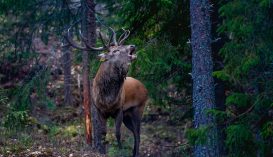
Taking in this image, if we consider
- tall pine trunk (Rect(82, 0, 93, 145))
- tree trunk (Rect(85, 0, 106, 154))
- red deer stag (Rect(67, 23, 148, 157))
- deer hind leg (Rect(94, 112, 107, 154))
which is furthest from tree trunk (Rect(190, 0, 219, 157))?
tall pine trunk (Rect(82, 0, 93, 145))

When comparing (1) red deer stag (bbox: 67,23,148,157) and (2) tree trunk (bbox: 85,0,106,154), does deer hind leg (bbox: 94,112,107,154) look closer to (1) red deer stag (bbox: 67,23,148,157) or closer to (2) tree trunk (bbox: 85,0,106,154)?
(1) red deer stag (bbox: 67,23,148,157)

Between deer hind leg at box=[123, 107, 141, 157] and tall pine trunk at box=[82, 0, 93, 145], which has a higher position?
tall pine trunk at box=[82, 0, 93, 145]

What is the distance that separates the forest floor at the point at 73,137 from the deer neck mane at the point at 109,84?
1.13 metres

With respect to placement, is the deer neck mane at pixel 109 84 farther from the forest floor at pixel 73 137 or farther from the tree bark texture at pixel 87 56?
the tree bark texture at pixel 87 56

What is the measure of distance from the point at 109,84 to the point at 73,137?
5616 millimetres

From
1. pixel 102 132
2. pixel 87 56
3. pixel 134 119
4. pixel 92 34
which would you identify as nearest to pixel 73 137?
pixel 87 56

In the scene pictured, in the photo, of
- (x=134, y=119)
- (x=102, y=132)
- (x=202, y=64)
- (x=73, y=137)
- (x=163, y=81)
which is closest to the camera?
(x=202, y=64)

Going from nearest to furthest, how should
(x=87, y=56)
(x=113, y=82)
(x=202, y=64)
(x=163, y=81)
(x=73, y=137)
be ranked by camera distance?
(x=202, y=64), (x=113, y=82), (x=163, y=81), (x=87, y=56), (x=73, y=137)

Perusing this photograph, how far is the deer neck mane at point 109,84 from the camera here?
12.0m

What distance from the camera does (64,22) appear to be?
15.6 m

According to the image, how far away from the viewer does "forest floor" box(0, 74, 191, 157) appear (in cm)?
1060

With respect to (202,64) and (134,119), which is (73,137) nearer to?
(134,119)

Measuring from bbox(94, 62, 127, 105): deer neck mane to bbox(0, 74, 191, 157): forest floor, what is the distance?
113cm

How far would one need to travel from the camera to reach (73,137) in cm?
1733
